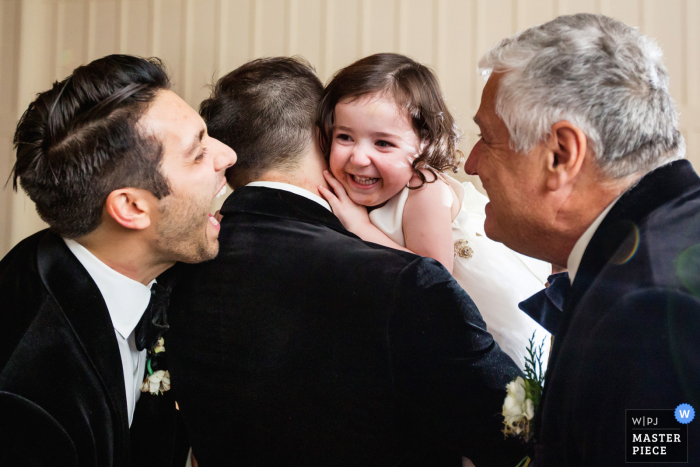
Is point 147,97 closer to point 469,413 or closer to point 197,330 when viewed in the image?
point 197,330

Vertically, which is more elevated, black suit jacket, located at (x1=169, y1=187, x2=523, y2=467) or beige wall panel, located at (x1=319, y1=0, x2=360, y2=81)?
beige wall panel, located at (x1=319, y1=0, x2=360, y2=81)

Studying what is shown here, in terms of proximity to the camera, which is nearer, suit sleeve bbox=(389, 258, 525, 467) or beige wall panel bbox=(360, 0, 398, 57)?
suit sleeve bbox=(389, 258, 525, 467)

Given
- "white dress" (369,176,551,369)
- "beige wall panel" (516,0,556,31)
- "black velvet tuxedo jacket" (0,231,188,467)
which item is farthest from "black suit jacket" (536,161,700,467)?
"beige wall panel" (516,0,556,31)

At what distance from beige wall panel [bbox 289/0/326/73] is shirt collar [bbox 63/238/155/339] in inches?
78.9

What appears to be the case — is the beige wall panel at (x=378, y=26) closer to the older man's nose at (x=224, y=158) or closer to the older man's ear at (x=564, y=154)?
the older man's nose at (x=224, y=158)

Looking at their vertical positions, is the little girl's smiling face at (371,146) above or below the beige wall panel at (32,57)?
below

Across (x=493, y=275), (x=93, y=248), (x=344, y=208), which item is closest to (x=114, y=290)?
(x=93, y=248)

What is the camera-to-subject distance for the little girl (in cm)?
211

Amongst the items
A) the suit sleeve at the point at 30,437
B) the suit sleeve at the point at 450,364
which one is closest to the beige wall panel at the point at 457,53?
the suit sleeve at the point at 450,364

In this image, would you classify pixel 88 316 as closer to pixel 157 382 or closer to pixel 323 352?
pixel 157 382

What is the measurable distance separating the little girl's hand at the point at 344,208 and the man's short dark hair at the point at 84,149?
68 centimetres

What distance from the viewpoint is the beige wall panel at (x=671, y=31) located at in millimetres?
2980

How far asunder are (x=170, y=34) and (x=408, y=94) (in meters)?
1.96

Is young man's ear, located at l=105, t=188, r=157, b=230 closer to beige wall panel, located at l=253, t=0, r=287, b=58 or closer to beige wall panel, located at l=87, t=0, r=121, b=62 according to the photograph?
beige wall panel, located at l=253, t=0, r=287, b=58
